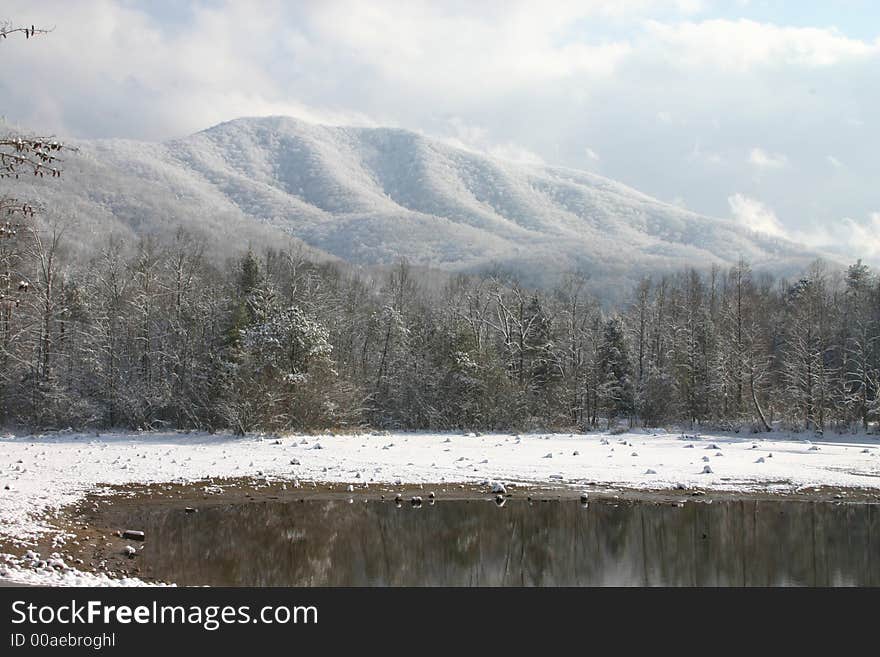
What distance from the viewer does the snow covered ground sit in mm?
21766

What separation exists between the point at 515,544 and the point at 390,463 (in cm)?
1007

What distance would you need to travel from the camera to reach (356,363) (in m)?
59.9

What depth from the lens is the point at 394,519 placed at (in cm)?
1853

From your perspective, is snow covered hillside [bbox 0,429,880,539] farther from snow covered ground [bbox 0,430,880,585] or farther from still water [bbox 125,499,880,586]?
still water [bbox 125,499,880,586]

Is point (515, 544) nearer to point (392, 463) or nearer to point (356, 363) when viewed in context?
point (392, 463)

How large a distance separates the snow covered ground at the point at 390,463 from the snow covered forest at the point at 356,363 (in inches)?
206

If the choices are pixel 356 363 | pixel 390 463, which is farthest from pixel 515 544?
pixel 356 363

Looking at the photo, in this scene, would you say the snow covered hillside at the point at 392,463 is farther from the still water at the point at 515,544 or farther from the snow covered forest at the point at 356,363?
the snow covered forest at the point at 356,363

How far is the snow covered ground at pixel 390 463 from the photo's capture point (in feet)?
Result: 71.4

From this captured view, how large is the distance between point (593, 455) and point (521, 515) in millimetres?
11717

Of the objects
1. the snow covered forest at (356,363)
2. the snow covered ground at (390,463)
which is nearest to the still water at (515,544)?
the snow covered ground at (390,463)

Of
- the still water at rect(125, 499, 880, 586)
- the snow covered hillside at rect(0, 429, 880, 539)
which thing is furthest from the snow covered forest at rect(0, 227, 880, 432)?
the still water at rect(125, 499, 880, 586)

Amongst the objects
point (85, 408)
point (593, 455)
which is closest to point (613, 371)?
point (593, 455)
